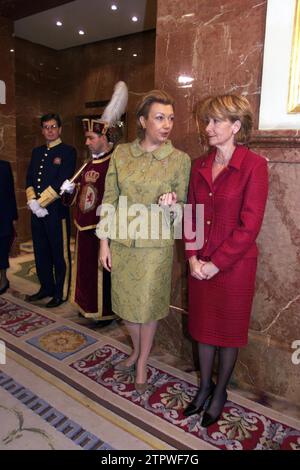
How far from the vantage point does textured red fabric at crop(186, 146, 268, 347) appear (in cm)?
188

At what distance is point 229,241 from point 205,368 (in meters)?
0.80

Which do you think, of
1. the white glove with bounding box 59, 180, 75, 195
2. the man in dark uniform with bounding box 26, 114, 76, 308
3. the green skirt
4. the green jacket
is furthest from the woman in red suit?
the man in dark uniform with bounding box 26, 114, 76, 308

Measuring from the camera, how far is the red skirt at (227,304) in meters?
2.00

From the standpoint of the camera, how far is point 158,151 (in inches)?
86.4

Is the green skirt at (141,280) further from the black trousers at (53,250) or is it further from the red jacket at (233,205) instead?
the black trousers at (53,250)

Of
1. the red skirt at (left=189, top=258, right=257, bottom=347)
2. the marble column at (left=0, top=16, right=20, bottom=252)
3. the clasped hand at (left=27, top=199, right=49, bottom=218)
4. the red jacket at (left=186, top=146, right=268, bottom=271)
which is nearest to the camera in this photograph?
the red jacket at (left=186, top=146, right=268, bottom=271)

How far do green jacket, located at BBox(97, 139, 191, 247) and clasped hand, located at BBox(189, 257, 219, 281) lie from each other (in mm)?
267

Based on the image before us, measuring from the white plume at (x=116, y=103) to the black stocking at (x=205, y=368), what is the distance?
1.85 meters

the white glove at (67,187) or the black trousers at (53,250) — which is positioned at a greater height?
the white glove at (67,187)

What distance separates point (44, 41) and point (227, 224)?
5917 mm

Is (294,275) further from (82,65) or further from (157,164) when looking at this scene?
(82,65)

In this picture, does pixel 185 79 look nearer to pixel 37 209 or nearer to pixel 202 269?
pixel 202 269

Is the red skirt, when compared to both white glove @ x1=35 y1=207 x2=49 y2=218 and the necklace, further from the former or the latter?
white glove @ x1=35 y1=207 x2=49 y2=218

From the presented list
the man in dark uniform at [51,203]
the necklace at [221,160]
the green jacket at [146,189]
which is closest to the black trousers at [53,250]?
the man in dark uniform at [51,203]
